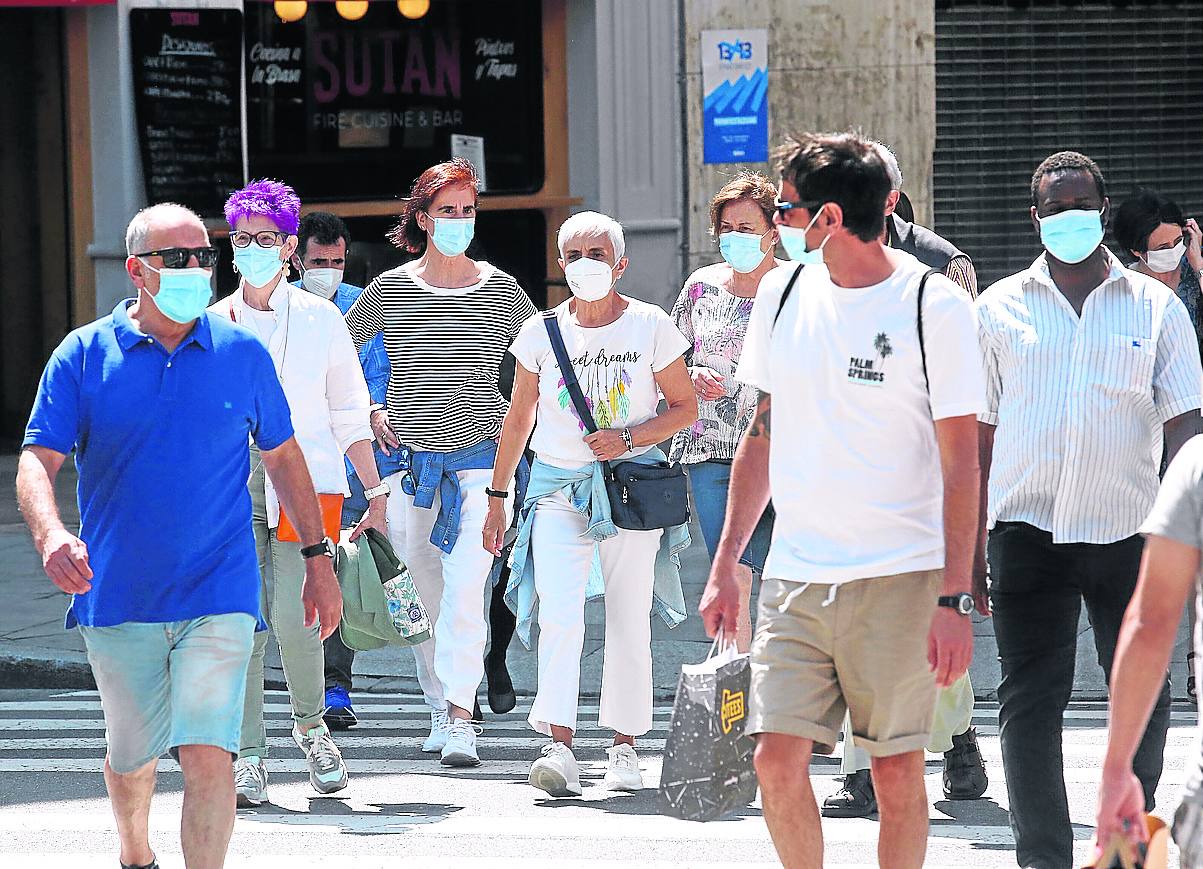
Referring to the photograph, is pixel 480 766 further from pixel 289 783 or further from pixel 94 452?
pixel 94 452

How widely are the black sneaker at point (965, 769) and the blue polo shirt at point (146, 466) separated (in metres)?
2.80

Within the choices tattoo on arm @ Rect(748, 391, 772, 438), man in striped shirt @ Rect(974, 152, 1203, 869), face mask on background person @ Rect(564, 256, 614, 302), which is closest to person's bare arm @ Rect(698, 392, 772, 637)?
tattoo on arm @ Rect(748, 391, 772, 438)

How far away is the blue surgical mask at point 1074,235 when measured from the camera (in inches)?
209

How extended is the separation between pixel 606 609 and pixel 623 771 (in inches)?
23.0

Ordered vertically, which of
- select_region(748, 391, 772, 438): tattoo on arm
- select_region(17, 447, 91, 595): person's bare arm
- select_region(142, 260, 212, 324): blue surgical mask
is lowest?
select_region(17, 447, 91, 595): person's bare arm

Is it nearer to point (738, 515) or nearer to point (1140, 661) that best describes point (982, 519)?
point (738, 515)

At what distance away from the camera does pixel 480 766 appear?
731 cm

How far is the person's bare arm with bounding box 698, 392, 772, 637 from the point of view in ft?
15.9

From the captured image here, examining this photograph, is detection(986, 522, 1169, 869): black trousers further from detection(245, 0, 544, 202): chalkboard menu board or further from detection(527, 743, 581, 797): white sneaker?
detection(245, 0, 544, 202): chalkboard menu board

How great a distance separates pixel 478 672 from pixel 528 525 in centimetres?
72

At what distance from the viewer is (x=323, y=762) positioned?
22.5ft

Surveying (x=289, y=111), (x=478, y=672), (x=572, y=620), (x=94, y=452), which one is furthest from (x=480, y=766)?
(x=289, y=111)

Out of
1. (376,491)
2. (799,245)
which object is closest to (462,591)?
(376,491)

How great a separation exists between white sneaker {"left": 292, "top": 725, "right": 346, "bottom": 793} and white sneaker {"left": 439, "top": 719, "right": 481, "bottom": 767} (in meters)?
0.49
